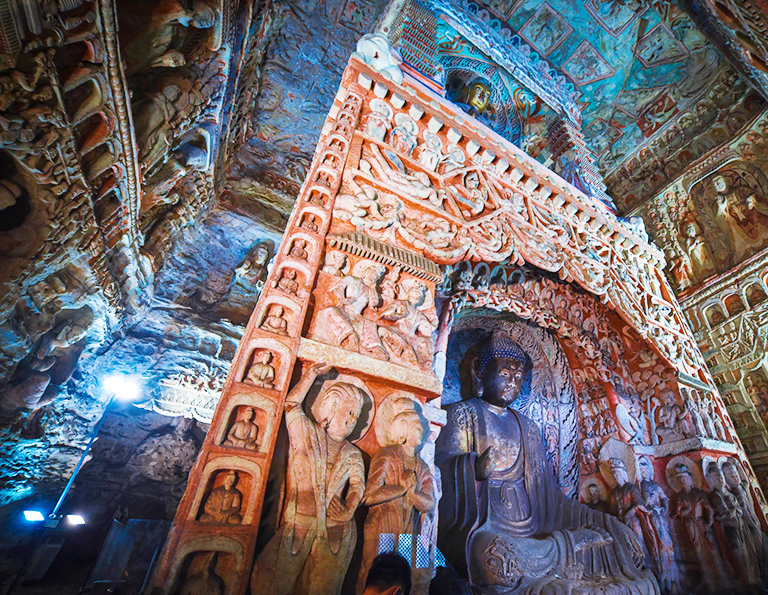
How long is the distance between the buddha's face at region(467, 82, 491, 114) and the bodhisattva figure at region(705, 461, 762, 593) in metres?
6.70

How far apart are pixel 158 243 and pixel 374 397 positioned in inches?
178

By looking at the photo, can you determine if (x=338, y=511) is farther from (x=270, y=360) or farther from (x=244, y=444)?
(x=270, y=360)

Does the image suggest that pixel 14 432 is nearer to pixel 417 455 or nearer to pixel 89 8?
pixel 89 8

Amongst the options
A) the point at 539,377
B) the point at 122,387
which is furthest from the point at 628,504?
the point at 122,387

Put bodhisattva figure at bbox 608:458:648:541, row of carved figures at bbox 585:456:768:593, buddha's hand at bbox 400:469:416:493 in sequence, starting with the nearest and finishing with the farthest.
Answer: buddha's hand at bbox 400:469:416:493
row of carved figures at bbox 585:456:768:593
bodhisattva figure at bbox 608:458:648:541

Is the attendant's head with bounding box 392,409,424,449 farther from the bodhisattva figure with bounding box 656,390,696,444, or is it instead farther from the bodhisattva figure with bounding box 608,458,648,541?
the bodhisattva figure with bounding box 656,390,696,444

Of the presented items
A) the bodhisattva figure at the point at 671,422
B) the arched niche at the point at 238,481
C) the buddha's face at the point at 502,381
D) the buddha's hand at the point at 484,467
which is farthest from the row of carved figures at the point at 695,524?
the arched niche at the point at 238,481

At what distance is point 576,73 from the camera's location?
7.56m

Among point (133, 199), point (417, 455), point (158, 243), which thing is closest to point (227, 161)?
point (158, 243)

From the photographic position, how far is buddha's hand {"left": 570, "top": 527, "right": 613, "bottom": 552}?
288 centimetres

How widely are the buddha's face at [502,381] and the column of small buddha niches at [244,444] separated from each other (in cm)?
266

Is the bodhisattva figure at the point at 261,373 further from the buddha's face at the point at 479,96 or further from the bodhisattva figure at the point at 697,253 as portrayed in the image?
the bodhisattva figure at the point at 697,253

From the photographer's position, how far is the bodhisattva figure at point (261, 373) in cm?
166

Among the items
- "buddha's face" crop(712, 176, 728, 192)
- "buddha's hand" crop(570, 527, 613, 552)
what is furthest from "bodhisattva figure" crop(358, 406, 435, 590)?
"buddha's face" crop(712, 176, 728, 192)
